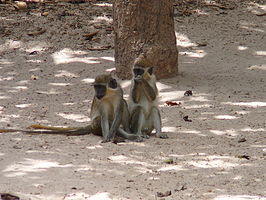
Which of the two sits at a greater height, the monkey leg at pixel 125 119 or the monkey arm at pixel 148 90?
the monkey arm at pixel 148 90

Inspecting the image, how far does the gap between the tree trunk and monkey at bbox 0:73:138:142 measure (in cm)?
303

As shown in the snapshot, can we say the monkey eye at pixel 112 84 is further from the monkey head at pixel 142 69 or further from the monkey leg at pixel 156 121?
the monkey leg at pixel 156 121

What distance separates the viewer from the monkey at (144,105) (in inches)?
330

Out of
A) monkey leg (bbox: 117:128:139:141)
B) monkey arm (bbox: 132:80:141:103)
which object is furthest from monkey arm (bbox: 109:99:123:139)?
monkey arm (bbox: 132:80:141:103)

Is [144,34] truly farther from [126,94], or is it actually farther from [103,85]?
[103,85]

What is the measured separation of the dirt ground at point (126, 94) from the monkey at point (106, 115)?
0.17 metres

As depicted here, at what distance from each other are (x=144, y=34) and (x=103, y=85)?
3.48 metres

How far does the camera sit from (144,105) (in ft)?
28.0

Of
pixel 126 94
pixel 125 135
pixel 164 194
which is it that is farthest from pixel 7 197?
pixel 126 94

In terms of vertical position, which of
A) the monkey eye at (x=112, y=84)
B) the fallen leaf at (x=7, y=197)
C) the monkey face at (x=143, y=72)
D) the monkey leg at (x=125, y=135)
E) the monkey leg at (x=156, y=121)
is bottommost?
the monkey leg at (x=125, y=135)

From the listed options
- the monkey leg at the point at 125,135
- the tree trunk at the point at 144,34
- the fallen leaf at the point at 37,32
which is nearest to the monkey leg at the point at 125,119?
the monkey leg at the point at 125,135

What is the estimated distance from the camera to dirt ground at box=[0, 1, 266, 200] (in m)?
6.25

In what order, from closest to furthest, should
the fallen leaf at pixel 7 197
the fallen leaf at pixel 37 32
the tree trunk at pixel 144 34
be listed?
1. the fallen leaf at pixel 7 197
2. the tree trunk at pixel 144 34
3. the fallen leaf at pixel 37 32

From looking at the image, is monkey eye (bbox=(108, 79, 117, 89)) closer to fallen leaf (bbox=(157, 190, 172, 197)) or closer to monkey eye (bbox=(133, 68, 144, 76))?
monkey eye (bbox=(133, 68, 144, 76))
